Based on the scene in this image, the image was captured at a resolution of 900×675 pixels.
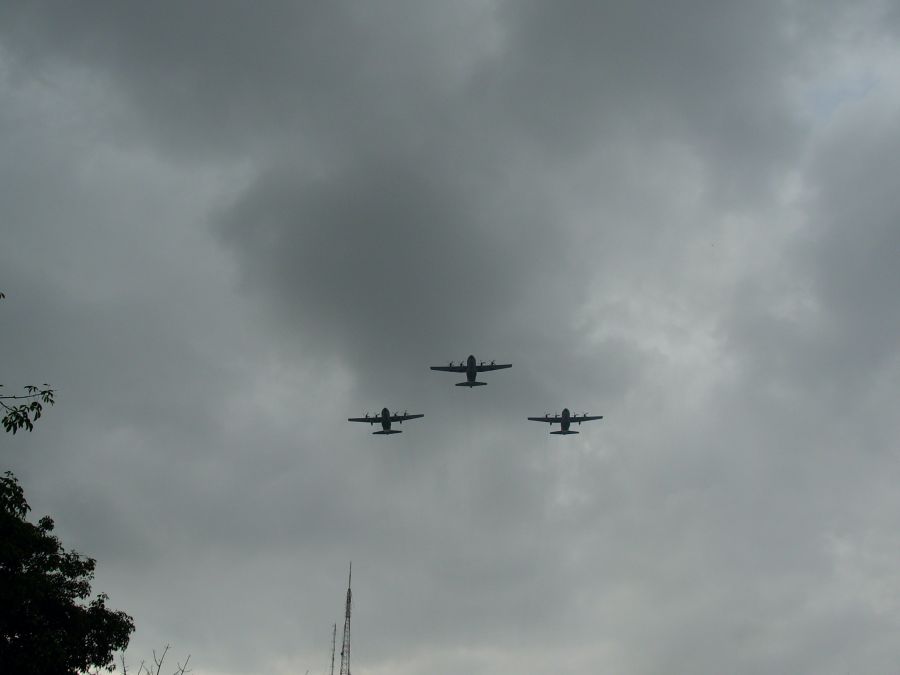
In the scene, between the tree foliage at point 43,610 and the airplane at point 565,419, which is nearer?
the tree foliage at point 43,610

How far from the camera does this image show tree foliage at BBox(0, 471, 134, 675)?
44094 mm

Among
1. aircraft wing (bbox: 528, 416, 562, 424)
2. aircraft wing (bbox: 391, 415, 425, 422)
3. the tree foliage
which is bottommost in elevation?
the tree foliage

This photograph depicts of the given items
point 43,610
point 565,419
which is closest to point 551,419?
point 565,419

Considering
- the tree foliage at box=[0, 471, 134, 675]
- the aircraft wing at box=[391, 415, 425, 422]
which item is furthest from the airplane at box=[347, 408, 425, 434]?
the tree foliage at box=[0, 471, 134, 675]

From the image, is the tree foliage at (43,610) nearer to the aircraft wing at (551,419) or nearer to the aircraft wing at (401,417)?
the aircraft wing at (401,417)

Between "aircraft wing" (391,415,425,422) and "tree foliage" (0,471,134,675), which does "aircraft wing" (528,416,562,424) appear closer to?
"aircraft wing" (391,415,425,422)

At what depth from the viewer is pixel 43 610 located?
156 feet

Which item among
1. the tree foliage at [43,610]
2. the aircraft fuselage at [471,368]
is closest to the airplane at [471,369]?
the aircraft fuselage at [471,368]

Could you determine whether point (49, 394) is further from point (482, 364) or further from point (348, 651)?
point (348, 651)

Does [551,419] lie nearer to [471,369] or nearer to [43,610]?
[471,369]

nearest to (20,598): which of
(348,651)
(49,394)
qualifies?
(49,394)

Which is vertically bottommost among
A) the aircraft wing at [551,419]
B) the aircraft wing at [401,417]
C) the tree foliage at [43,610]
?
the tree foliage at [43,610]

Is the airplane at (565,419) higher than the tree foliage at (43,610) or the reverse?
higher

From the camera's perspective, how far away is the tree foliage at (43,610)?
44094 millimetres
